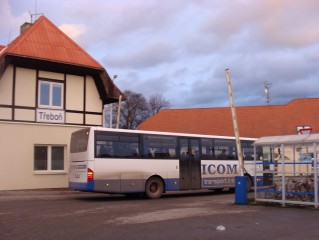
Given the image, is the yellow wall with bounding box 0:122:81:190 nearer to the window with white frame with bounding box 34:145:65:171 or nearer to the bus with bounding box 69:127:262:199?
the window with white frame with bounding box 34:145:65:171

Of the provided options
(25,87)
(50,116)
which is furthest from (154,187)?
(25,87)

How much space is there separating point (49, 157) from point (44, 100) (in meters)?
2.94

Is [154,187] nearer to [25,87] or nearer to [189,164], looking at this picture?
[189,164]

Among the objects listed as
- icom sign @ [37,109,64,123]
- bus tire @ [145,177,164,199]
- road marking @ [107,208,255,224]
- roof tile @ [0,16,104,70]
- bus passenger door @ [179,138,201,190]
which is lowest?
road marking @ [107,208,255,224]

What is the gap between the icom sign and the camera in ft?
73.5

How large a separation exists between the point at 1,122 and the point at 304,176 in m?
14.1

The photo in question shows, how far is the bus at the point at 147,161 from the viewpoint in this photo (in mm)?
16734

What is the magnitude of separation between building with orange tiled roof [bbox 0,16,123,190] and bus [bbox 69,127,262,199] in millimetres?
4720

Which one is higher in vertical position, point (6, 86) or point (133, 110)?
point (133, 110)

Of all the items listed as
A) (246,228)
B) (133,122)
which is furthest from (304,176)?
(133,122)

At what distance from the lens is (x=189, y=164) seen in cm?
1955

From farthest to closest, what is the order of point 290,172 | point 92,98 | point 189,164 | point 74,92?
point 92,98, point 74,92, point 189,164, point 290,172

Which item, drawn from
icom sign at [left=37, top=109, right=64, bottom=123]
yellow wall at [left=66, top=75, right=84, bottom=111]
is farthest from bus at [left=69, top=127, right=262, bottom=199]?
yellow wall at [left=66, top=75, right=84, bottom=111]

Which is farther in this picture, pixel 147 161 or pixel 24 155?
pixel 24 155
